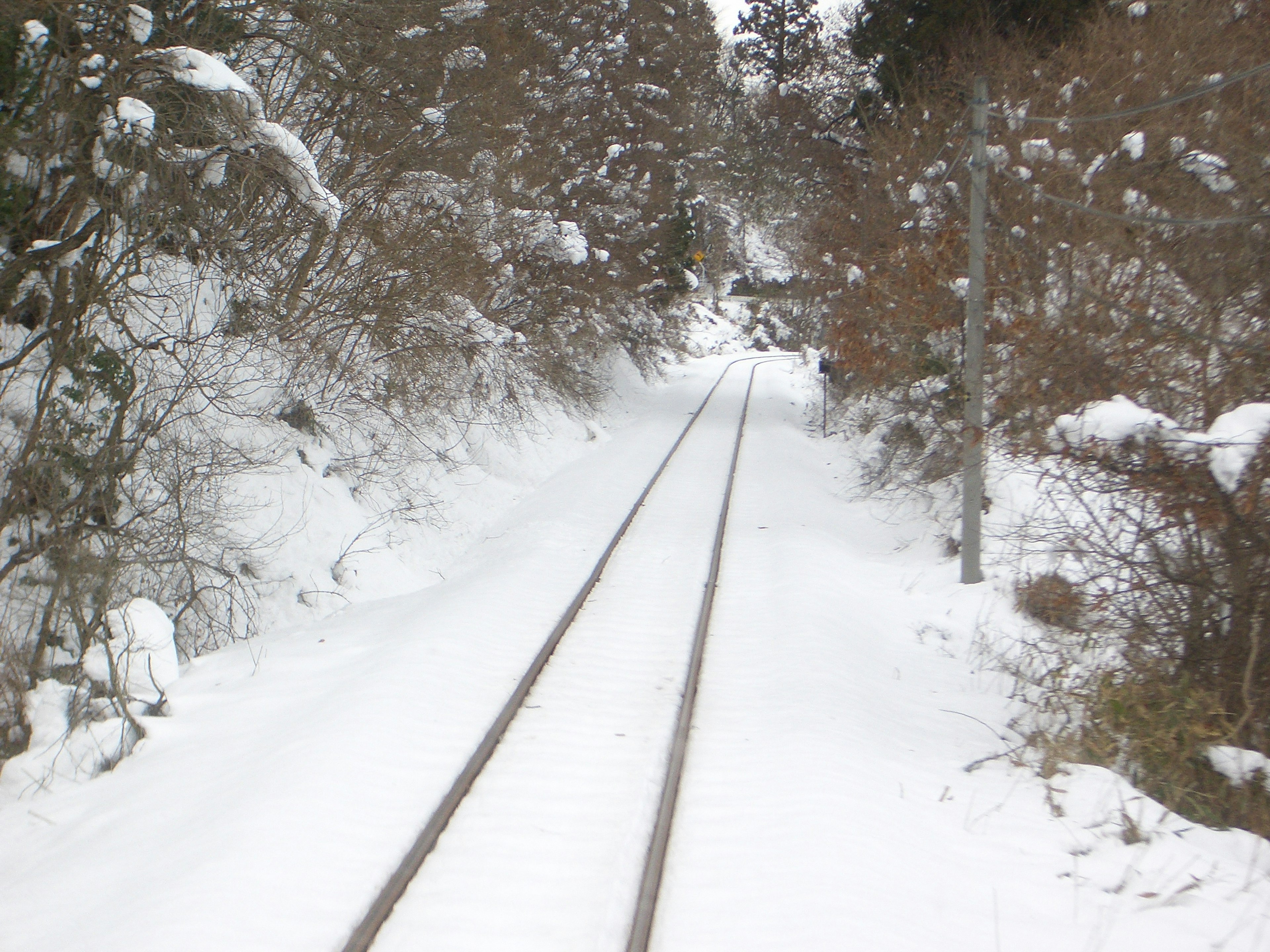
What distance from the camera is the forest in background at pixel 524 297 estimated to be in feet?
20.6

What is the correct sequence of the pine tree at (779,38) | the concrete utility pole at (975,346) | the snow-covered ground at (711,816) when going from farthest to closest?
the pine tree at (779,38), the concrete utility pole at (975,346), the snow-covered ground at (711,816)

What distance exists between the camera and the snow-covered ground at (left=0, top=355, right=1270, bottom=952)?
4371mm

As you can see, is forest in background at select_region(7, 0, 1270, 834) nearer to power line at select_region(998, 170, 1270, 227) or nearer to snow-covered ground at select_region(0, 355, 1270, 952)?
power line at select_region(998, 170, 1270, 227)

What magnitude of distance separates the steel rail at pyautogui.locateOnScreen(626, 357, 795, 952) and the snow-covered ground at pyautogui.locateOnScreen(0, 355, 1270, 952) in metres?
0.09

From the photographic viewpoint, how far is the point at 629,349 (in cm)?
3162

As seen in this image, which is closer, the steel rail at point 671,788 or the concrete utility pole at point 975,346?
the steel rail at point 671,788

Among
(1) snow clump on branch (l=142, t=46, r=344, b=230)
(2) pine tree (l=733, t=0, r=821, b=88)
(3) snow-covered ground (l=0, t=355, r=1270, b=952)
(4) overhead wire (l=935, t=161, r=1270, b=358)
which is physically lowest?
(3) snow-covered ground (l=0, t=355, r=1270, b=952)

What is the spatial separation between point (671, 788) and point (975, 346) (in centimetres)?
670

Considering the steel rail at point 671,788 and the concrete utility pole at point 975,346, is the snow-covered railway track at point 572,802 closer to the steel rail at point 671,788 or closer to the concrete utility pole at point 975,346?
the steel rail at point 671,788

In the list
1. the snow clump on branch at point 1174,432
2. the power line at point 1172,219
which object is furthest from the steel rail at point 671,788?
the power line at point 1172,219

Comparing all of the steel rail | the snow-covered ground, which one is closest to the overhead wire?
the snow-covered ground

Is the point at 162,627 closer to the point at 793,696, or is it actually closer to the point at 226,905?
the point at 226,905

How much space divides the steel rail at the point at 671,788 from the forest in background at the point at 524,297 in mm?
2414

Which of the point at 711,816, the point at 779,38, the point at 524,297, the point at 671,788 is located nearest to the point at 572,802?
the point at 671,788
